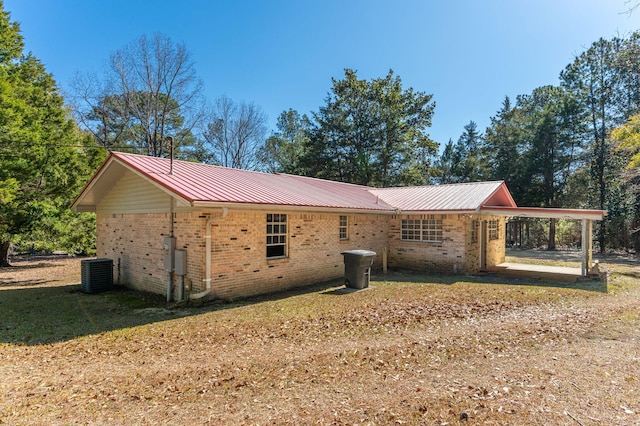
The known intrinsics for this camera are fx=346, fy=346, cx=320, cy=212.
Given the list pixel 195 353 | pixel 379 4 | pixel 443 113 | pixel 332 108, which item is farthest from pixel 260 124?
pixel 195 353

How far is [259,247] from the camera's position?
9.86m

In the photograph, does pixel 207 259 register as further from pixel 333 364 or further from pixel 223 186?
pixel 333 364

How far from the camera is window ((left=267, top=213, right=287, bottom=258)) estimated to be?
10273 millimetres

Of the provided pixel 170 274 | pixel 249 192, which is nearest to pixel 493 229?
pixel 249 192

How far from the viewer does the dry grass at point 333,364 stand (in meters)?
3.59

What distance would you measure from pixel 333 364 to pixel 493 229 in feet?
44.0

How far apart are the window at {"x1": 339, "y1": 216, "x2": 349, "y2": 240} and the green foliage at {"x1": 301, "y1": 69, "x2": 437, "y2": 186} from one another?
19.2 meters

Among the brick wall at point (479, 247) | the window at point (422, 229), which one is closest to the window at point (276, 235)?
the window at point (422, 229)

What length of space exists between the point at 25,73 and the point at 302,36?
1325 centimetres

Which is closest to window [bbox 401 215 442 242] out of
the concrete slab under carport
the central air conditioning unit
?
the concrete slab under carport

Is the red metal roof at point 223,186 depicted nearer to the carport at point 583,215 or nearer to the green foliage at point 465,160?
the carport at point 583,215

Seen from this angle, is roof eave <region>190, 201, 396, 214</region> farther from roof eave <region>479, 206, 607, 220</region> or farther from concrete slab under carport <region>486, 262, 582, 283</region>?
concrete slab under carport <region>486, 262, 582, 283</region>

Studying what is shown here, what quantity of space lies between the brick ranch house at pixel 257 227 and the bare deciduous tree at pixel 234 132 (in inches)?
916

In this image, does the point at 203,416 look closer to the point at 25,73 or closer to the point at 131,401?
the point at 131,401
